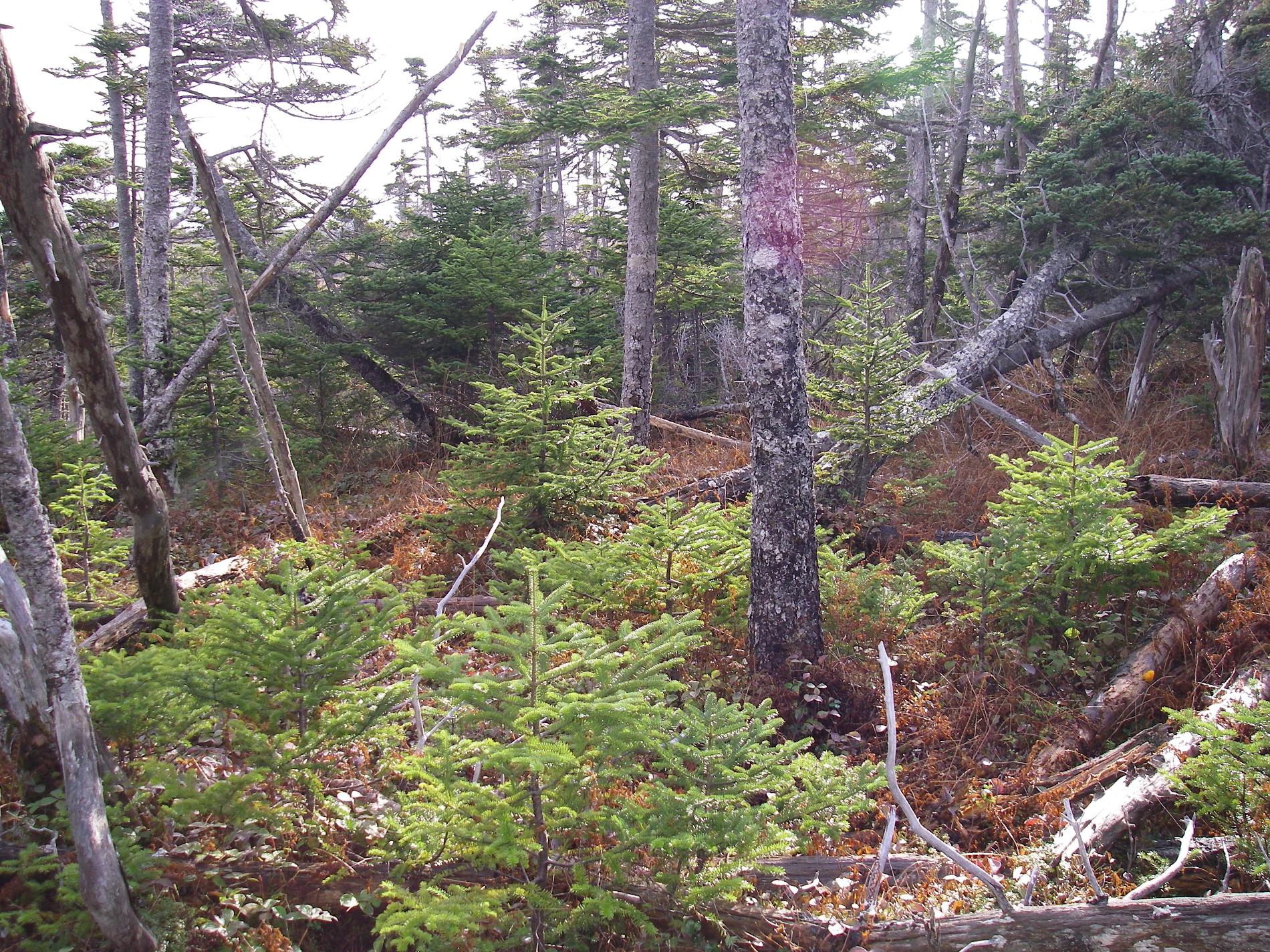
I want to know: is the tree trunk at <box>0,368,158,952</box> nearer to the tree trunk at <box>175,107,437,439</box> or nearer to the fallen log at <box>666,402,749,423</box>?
the tree trunk at <box>175,107,437,439</box>

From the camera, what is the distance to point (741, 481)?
9102 millimetres

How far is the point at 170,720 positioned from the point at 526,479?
415 centimetres

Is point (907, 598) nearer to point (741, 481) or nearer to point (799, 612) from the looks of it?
point (799, 612)

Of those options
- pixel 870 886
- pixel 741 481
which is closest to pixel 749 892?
pixel 870 886

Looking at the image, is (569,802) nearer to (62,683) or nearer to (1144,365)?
(62,683)

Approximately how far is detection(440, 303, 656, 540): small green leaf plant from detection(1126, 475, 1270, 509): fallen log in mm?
4841

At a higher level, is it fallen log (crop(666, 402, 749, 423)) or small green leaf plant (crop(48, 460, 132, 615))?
fallen log (crop(666, 402, 749, 423))

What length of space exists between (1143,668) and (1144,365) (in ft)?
24.4

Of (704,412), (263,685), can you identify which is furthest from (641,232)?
(263,685)

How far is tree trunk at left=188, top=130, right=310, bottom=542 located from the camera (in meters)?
6.00

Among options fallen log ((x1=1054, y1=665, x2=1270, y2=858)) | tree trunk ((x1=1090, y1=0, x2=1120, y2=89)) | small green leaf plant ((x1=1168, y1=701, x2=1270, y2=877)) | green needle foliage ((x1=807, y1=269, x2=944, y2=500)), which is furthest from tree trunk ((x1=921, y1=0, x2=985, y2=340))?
small green leaf plant ((x1=1168, y1=701, x2=1270, y2=877))

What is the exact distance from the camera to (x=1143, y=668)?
505 centimetres

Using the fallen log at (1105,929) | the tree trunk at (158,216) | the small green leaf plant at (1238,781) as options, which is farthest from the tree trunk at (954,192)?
the tree trunk at (158,216)

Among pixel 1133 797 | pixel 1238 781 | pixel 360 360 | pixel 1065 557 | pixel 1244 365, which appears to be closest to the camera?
pixel 1238 781
